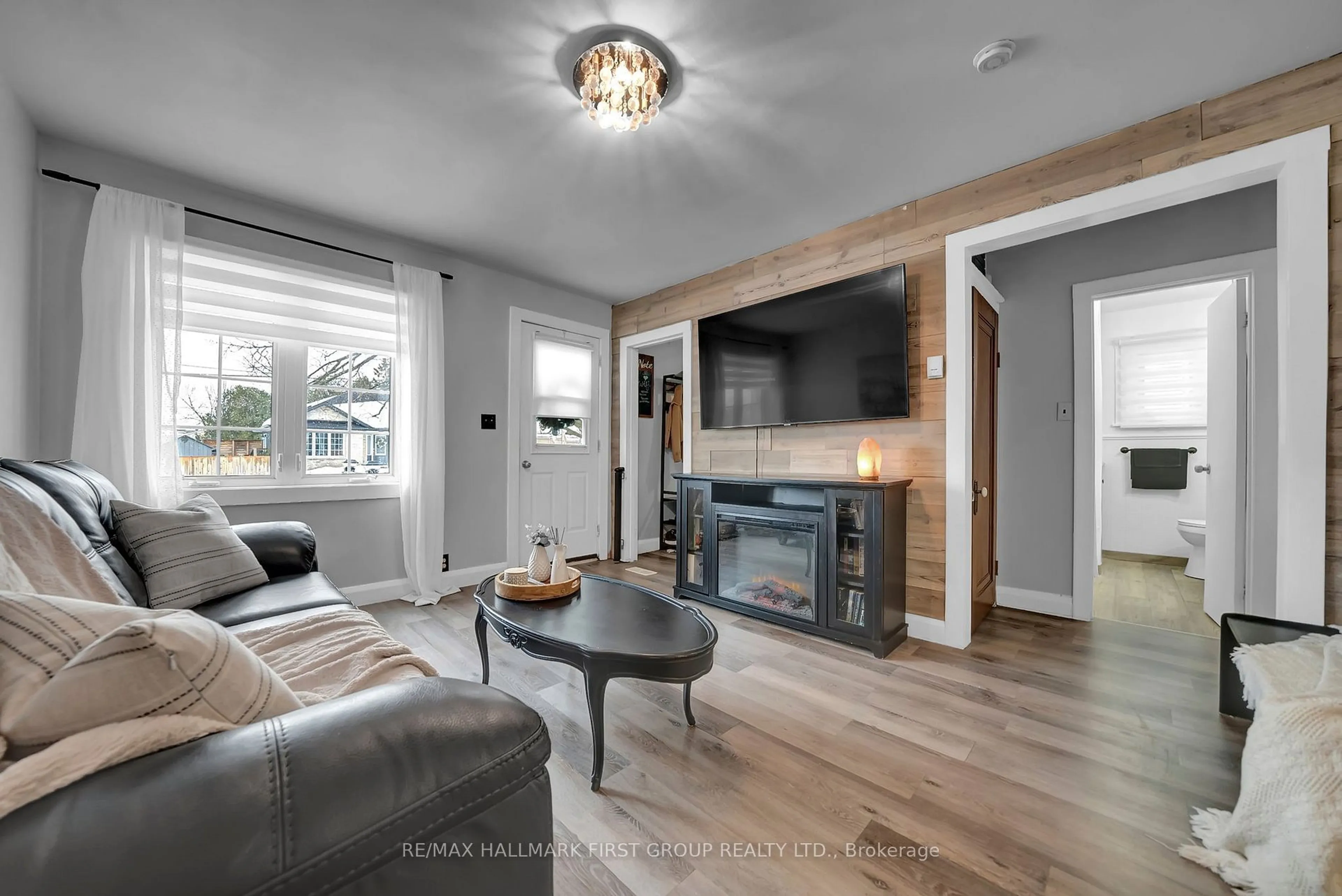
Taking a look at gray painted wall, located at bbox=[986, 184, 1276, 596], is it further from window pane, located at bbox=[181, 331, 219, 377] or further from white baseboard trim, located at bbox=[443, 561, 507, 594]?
window pane, located at bbox=[181, 331, 219, 377]

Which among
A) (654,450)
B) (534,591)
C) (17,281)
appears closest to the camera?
(534,591)

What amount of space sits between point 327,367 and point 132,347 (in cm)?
87

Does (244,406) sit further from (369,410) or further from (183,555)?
(183,555)

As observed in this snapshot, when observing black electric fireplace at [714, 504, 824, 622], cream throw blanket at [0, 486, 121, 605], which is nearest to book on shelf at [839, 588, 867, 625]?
black electric fireplace at [714, 504, 824, 622]

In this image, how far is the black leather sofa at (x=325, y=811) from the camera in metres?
0.42

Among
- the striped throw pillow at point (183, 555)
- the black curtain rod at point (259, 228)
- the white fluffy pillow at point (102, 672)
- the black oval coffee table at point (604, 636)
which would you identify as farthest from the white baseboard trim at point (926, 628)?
the black curtain rod at point (259, 228)

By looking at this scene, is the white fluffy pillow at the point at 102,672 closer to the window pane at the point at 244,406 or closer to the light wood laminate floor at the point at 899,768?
the light wood laminate floor at the point at 899,768

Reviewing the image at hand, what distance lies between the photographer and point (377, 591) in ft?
10.5

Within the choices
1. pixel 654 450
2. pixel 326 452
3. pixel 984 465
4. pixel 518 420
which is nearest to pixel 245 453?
pixel 326 452

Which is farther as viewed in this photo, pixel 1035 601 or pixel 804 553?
pixel 1035 601

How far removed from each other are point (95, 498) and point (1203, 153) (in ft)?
13.8

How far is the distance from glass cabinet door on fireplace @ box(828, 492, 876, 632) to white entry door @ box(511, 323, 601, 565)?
2347 mm

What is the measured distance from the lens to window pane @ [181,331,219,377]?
2.70 m

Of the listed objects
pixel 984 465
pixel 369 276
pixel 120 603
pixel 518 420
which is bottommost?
pixel 120 603
